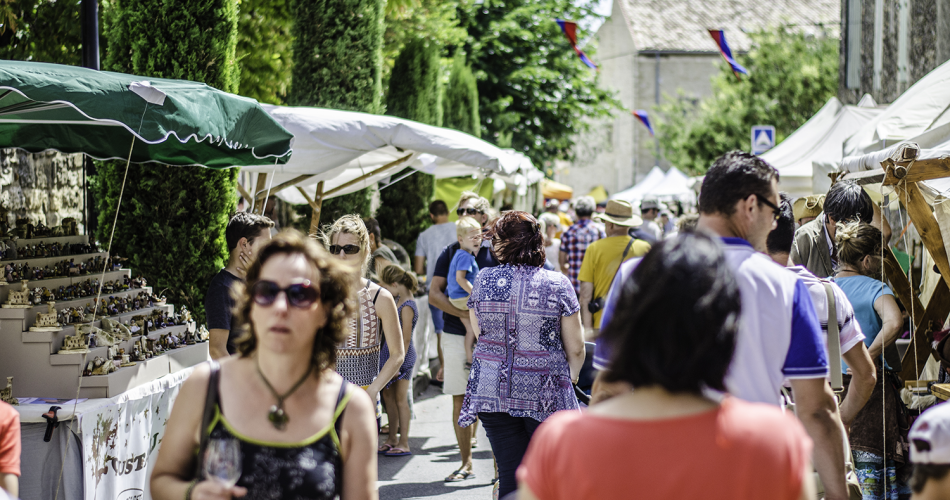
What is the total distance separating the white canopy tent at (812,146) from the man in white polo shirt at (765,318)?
7.38 meters

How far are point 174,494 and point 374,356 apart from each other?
2.52 m

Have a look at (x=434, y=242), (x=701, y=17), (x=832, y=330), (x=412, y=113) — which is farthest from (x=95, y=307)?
(x=701, y=17)

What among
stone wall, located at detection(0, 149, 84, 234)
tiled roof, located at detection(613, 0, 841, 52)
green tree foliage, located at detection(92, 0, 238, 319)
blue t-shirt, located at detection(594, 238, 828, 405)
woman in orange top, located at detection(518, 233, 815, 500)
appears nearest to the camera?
woman in orange top, located at detection(518, 233, 815, 500)

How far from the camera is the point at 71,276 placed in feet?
16.7

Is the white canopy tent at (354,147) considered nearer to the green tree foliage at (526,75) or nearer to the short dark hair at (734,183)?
the short dark hair at (734,183)

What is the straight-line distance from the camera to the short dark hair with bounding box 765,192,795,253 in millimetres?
3570

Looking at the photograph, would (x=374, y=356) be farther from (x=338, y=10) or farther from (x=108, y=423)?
(x=338, y=10)

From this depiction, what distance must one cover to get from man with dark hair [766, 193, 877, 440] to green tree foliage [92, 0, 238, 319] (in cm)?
507

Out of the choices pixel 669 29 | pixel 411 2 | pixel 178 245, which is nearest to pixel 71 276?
pixel 178 245

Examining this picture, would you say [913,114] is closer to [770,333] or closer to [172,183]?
[770,333]

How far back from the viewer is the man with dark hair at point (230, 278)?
4391 millimetres

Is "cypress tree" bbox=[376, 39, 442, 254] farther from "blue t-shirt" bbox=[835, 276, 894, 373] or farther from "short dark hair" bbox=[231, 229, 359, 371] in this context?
"short dark hair" bbox=[231, 229, 359, 371]

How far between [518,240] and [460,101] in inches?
604

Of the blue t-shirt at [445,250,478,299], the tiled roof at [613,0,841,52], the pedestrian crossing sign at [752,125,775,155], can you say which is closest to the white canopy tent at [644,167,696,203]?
the pedestrian crossing sign at [752,125,775,155]
